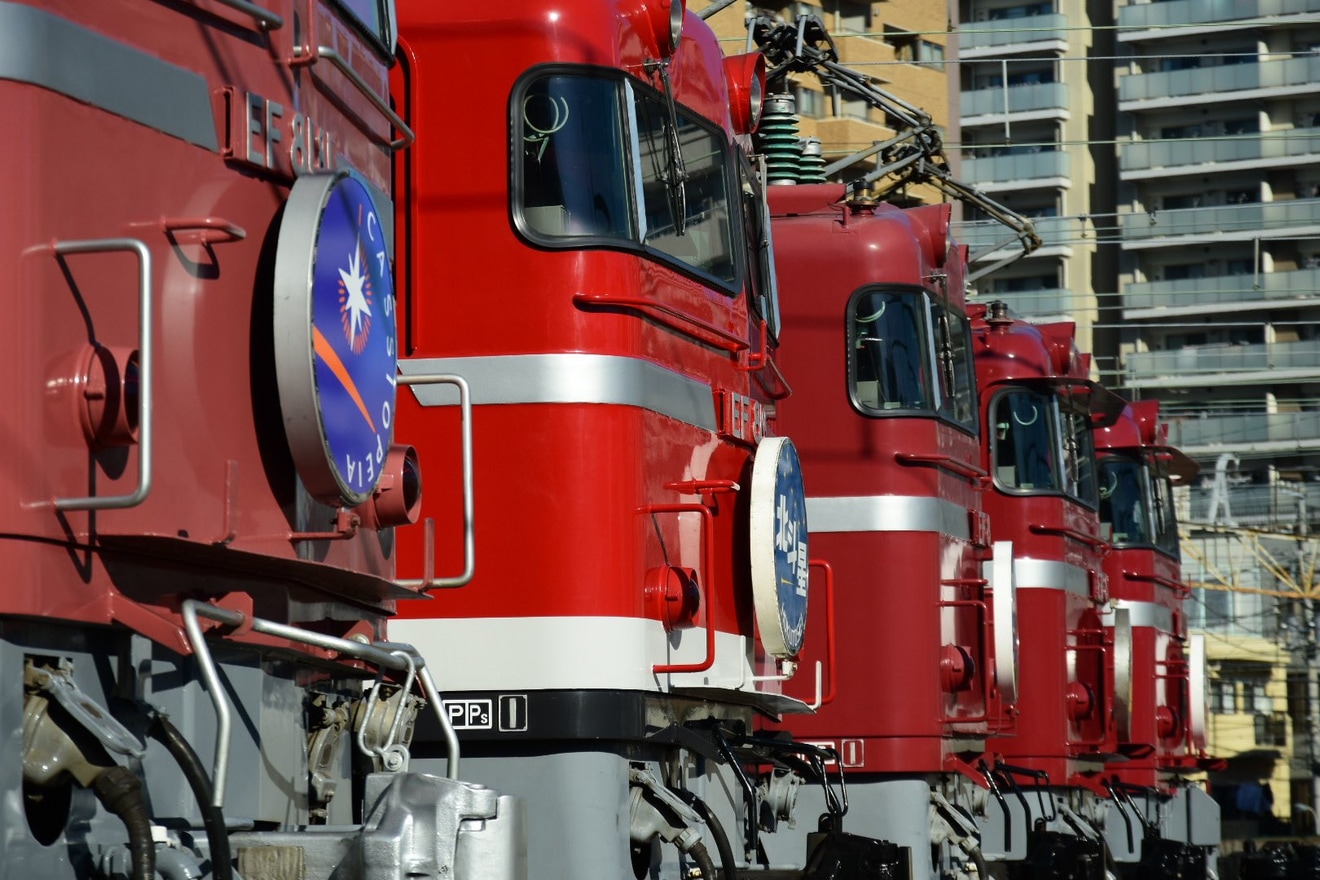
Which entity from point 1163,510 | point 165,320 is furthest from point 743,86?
point 1163,510

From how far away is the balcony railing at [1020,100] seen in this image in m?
60.4

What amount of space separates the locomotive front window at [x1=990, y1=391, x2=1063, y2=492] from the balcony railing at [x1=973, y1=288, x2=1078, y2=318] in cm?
3473

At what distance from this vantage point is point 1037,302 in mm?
53781

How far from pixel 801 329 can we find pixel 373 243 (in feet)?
19.8

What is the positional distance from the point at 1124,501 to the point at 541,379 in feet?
39.6

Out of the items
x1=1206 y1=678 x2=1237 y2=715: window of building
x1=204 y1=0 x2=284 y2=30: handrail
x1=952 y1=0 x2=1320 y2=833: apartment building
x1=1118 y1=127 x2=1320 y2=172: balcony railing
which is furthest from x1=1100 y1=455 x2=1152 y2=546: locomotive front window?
x1=1118 y1=127 x2=1320 y2=172: balcony railing

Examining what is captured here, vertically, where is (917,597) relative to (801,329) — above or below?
below

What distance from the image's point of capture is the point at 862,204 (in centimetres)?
1091

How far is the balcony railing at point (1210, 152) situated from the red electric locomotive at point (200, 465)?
5593 centimetres

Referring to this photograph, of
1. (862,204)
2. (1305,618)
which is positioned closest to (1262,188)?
(1305,618)

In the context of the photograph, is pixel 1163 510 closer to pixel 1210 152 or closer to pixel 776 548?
pixel 776 548

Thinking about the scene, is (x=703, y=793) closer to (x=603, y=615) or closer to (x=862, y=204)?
(x=603, y=615)

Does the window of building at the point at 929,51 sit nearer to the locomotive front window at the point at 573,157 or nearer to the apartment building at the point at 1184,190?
the apartment building at the point at 1184,190

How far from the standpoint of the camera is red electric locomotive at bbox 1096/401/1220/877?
16.9 metres
